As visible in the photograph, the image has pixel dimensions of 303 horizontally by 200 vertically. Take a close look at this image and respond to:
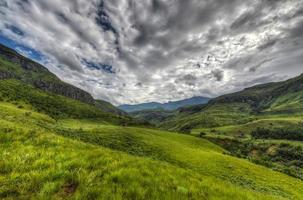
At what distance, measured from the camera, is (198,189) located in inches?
252

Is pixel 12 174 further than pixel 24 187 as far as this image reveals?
Yes

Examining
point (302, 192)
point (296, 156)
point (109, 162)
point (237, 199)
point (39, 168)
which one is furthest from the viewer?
point (296, 156)

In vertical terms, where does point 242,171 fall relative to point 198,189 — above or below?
below

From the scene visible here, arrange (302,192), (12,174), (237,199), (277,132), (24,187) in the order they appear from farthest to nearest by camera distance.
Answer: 1. (277,132)
2. (302,192)
3. (237,199)
4. (12,174)
5. (24,187)

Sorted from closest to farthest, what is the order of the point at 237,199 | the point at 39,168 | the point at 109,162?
the point at 39,168 → the point at 237,199 → the point at 109,162

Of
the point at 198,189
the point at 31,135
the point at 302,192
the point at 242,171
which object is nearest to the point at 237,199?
the point at 198,189

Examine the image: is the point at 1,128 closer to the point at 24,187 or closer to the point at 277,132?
the point at 24,187

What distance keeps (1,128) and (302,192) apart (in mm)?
35848

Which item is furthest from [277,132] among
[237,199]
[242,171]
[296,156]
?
[237,199]

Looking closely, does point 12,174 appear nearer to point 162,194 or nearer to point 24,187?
point 24,187

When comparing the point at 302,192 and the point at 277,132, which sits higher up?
the point at 277,132

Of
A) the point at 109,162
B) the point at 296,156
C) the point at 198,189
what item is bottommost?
the point at 296,156

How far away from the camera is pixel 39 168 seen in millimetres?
5875

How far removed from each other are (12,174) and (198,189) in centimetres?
629
